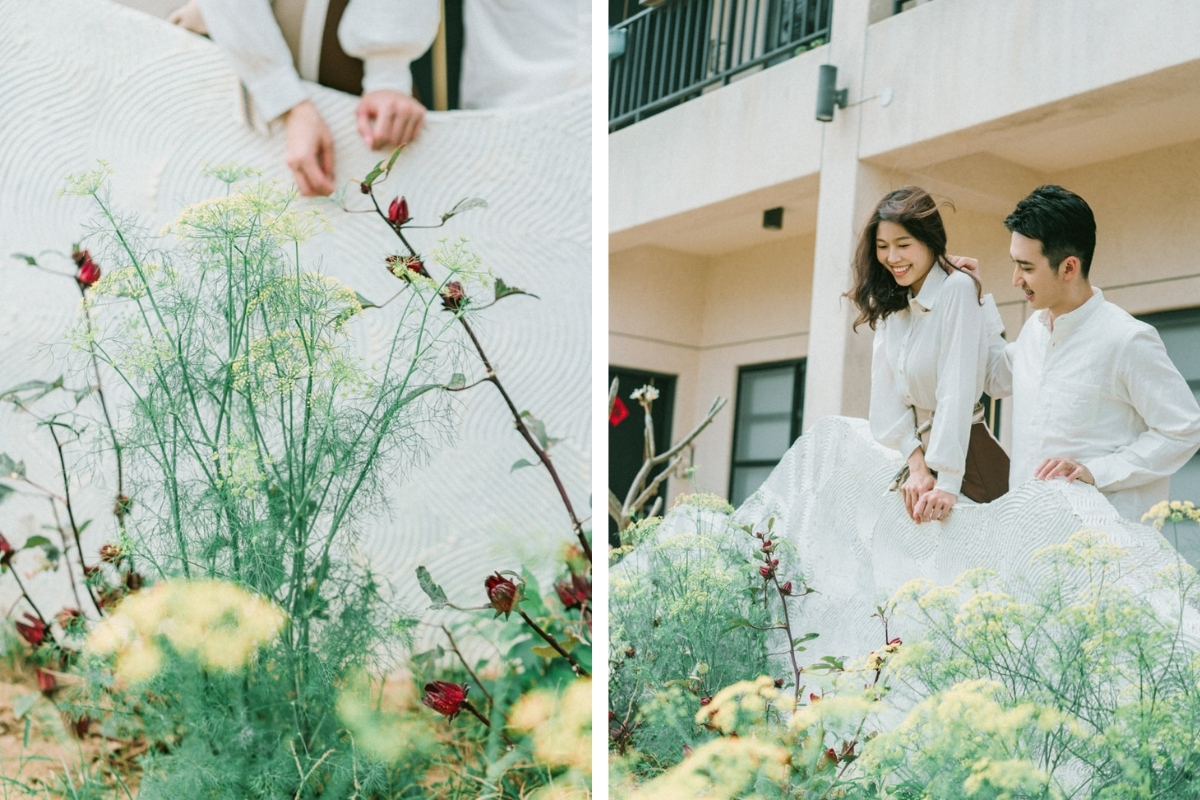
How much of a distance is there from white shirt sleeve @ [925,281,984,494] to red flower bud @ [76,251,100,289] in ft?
4.94

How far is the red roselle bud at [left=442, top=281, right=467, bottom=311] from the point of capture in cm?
184

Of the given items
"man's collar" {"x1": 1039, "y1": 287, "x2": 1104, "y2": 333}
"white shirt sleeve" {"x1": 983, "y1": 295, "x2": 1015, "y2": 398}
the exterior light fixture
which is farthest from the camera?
the exterior light fixture

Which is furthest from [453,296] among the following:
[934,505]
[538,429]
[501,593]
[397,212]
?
[934,505]

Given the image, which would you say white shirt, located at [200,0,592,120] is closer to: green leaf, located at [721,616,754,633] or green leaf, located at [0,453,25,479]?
green leaf, located at [0,453,25,479]

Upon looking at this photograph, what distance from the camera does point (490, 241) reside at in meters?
2.34

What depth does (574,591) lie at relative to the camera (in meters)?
2.19

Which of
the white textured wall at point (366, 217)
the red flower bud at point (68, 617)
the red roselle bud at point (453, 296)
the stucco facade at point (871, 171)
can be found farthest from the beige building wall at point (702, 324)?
the red flower bud at point (68, 617)

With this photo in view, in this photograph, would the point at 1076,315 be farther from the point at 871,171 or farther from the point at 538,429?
the point at 538,429

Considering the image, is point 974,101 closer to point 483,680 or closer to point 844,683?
point 844,683

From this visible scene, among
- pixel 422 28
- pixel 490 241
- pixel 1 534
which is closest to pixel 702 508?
pixel 490 241

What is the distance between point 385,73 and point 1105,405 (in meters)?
1.51

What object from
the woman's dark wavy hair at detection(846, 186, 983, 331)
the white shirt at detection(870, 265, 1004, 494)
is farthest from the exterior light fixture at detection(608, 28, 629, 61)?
the white shirt at detection(870, 265, 1004, 494)

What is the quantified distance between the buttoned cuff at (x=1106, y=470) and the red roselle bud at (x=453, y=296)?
1015mm

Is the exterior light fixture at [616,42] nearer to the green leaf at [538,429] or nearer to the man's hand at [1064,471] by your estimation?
the green leaf at [538,429]
